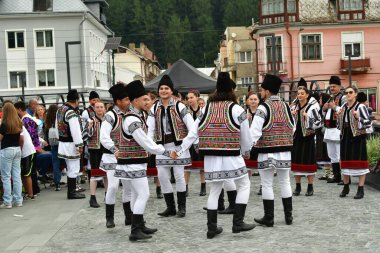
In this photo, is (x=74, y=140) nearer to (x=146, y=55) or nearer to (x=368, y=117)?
(x=368, y=117)

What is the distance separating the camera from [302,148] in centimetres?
1171

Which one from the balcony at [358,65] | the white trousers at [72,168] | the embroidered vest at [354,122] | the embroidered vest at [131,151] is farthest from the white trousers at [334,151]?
the balcony at [358,65]

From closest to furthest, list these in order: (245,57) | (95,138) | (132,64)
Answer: (95,138)
(245,57)
(132,64)

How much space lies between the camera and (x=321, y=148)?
1455cm

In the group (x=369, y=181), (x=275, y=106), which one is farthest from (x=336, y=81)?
(x=275, y=106)

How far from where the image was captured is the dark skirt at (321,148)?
14.2 meters

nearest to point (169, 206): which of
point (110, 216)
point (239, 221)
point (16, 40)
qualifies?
point (110, 216)

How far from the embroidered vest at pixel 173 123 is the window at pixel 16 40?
1686 inches

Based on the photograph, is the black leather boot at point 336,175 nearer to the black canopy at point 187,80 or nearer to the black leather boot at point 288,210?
the black leather boot at point 288,210

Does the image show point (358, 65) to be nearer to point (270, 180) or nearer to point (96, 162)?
point (96, 162)

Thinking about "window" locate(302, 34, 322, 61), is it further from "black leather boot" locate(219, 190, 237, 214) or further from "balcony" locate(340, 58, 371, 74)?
"black leather boot" locate(219, 190, 237, 214)

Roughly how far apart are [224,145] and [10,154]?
5228 millimetres

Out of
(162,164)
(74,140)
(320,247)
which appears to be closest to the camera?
(320,247)

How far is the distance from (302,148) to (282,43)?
35968mm
